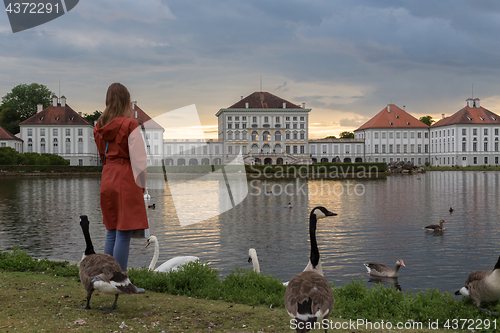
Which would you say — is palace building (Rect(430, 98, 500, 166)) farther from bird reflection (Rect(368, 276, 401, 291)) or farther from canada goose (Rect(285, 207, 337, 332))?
canada goose (Rect(285, 207, 337, 332))

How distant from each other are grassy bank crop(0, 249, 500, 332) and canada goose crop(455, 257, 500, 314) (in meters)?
0.16

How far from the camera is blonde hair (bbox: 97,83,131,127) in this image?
511 centimetres

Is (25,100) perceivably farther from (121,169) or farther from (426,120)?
(426,120)

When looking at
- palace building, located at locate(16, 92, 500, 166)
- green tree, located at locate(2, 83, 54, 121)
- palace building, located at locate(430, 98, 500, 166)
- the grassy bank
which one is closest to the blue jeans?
the grassy bank

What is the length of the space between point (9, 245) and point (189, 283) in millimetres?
8501

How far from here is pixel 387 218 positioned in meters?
18.6

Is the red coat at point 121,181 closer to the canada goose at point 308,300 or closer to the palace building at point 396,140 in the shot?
the canada goose at point 308,300

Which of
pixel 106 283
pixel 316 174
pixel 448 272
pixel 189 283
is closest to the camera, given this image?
pixel 106 283

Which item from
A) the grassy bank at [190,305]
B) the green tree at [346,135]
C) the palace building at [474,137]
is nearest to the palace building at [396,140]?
the palace building at [474,137]

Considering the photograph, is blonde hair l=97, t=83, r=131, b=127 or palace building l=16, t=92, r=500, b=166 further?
palace building l=16, t=92, r=500, b=166

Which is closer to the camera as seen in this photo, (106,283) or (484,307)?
(106,283)

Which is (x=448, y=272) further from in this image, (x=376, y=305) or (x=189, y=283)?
(x=189, y=283)

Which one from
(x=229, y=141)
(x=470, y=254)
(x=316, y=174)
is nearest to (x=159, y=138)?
Answer: (x=229, y=141)

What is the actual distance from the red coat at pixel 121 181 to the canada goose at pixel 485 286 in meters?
4.33
